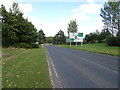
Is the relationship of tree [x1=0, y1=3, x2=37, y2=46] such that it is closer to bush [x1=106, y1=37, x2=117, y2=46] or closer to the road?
the road

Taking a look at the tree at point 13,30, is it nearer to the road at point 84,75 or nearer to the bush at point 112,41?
the road at point 84,75

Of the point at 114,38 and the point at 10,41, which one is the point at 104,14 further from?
the point at 10,41

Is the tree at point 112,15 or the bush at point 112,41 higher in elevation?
the tree at point 112,15

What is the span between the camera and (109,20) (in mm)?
53562

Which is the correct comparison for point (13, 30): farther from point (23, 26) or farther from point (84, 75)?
point (84, 75)

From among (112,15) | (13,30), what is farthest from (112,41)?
(13,30)

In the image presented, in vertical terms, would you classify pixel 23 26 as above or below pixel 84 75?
above

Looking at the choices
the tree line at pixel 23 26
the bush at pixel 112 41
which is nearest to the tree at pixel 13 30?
the tree line at pixel 23 26

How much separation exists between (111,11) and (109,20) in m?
3.78

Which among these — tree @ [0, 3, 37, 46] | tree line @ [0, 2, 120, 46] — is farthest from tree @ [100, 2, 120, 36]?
tree @ [0, 3, 37, 46]

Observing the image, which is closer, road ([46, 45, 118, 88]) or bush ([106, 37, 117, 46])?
road ([46, 45, 118, 88])

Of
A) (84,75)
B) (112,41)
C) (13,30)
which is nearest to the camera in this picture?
(84,75)

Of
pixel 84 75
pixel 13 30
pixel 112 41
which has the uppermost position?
pixel 13 30

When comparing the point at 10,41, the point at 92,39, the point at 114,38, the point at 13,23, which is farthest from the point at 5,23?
the point at 92,39
